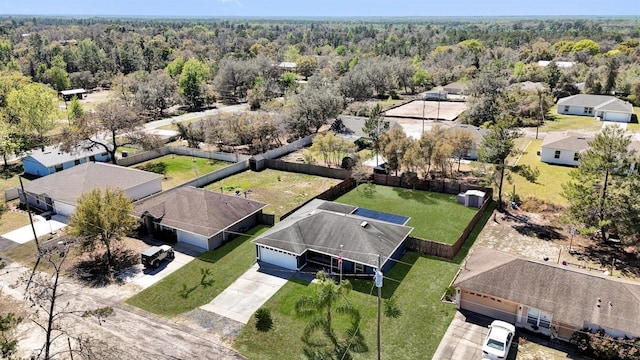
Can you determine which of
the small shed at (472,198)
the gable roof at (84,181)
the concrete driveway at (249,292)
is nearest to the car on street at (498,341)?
the concrete driveway at (249,292)

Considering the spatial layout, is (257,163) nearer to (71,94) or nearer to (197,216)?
(197,216)

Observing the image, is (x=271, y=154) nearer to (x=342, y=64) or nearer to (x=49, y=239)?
(x=49, y=239)

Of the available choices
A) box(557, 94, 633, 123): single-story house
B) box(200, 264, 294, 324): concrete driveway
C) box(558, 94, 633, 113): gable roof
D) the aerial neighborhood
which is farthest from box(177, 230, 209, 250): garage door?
box(558, 94, 633, 113): gable roof

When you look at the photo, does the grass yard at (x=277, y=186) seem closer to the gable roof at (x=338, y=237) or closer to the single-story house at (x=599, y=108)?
the gable roof at (x=338, y=237)

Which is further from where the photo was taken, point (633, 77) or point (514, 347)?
point (633, 77)

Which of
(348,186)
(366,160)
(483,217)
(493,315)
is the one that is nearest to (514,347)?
(493,315)

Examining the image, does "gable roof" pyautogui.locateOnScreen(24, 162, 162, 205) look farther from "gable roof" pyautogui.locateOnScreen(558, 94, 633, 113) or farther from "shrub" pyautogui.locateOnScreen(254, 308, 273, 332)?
"gable roof" pyautogui.locateOnScreen(558, 94, 633, 113)

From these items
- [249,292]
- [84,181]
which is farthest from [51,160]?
[249,292]
